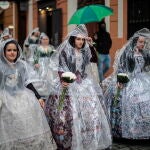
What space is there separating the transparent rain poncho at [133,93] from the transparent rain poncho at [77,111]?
62 centimetres

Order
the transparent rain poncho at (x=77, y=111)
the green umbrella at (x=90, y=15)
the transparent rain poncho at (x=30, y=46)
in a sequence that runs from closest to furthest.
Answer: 1. the transparent rain poncho at (x=77, y=111)
2. the green umbrella at (x=90, y=15)
3. the transparent rain poncho at (x=30, y=46)

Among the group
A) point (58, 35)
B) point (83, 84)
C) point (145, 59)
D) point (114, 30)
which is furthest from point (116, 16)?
point (83, 84)

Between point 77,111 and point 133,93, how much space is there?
122cm

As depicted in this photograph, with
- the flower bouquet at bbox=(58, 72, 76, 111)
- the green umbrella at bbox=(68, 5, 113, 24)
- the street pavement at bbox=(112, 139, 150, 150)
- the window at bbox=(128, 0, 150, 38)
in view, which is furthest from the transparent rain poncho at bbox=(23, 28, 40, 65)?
the flower bouquet at bbox=(58, 72, 76, 111)

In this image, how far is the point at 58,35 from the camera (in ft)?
54.0

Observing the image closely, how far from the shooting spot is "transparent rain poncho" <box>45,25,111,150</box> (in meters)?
5.47

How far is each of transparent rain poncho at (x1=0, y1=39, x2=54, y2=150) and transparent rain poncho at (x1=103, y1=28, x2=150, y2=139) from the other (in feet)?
5.10

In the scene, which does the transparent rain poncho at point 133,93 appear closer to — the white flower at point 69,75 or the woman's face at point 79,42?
the woman's face at point 79,42

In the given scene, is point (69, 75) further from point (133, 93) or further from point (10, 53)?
point (133, 93)

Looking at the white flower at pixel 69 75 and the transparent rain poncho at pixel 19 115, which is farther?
the white flower at pixel 69 75

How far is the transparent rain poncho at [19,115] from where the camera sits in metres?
4.96

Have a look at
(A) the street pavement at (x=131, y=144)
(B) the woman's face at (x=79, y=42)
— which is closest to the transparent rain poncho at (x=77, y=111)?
(B) the woman's face at (x=79, y=42)

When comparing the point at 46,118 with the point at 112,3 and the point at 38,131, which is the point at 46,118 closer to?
the point at 38,131

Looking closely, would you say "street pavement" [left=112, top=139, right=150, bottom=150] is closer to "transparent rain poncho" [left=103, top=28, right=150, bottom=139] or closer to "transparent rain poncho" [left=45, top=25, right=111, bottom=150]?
"transparent rain poncho" [left=103, top=28, right=150, bottom=139]
